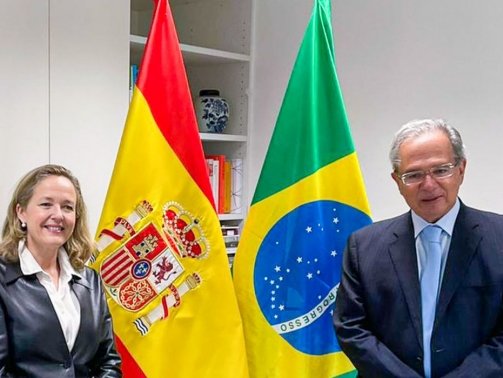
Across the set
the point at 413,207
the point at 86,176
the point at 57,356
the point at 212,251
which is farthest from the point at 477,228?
the point at 86,176

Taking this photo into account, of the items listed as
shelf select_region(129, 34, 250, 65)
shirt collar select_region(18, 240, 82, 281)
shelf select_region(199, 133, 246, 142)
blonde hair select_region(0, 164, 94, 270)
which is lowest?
shirt collar select_region(18, 240, 82, 281)

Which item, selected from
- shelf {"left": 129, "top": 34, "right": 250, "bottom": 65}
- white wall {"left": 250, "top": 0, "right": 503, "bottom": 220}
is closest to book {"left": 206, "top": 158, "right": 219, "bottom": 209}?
white wall {"left": 250, "top": 0, "right": 503, "bottom": 220}

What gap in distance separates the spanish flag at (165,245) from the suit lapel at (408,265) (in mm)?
789

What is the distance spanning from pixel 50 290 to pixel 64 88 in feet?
3.13

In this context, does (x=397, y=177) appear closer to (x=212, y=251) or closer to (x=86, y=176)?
(x=212, y=251)

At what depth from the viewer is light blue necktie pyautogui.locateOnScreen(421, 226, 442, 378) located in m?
1.87

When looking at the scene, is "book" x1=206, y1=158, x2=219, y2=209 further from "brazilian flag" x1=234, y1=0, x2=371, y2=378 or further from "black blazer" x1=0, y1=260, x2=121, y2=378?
"black blazer" x1=0, y1=260, x2=121, y2=378

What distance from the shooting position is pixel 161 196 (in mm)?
2541

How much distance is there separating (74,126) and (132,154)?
38 cm

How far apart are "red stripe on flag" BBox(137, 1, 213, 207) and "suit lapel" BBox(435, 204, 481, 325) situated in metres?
0.98

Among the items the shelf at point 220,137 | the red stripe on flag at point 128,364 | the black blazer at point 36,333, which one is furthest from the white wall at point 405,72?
the black blazer at point 36,333

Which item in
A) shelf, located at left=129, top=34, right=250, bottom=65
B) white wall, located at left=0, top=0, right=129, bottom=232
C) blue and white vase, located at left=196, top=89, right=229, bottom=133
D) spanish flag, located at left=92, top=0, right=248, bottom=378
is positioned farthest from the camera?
blue and white vase, located at left=196, top=89, right=229, bottom=133

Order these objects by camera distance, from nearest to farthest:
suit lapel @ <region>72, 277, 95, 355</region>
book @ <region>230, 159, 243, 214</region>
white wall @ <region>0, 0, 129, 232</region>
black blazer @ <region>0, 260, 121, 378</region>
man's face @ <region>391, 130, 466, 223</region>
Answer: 1. man's face @ <region>391, 130, 466, 223</region>
2. black blazer @ <region>0, 260, 121, 378</region>
3. suit lapel @ <region>72, 277, 95, 355</region>
4. white wall @ <region>0, 0, 129, 232</region>
5. book @ <region>230, 159, 243, 214</region>

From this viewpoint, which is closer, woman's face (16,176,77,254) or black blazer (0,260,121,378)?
black blazer (0,260,121,378)
